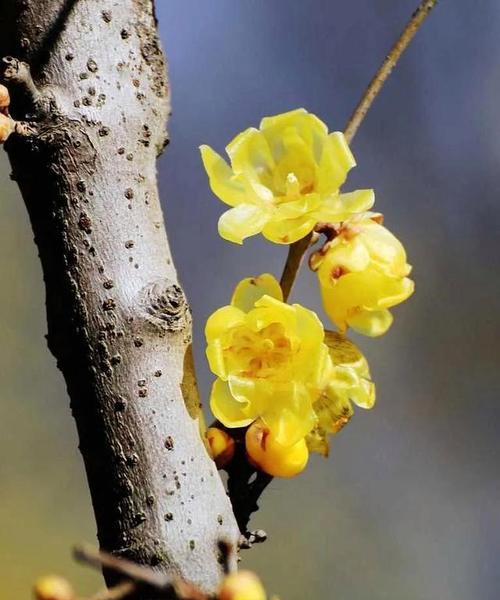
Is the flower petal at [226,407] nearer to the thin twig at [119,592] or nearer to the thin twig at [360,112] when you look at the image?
the thin twig at [360,112]

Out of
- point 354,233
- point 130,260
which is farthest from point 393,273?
point 130,260

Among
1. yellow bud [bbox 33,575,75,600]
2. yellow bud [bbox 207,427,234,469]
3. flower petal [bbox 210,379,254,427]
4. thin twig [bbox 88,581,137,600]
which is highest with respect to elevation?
flower petal [bbox 210,379,254,427]

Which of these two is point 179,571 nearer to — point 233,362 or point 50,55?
point 233,362

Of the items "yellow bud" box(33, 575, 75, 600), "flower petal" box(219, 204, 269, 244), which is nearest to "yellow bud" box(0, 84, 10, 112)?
"flower petal" box(219, 204, 269, 244)

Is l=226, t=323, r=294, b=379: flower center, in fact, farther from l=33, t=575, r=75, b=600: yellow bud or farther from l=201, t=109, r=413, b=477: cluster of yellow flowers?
l=33, t=575, r=75, b=600: yellow bud

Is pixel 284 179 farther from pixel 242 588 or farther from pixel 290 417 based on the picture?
pixel 242 588

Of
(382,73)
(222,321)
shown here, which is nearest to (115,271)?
(222,321)
